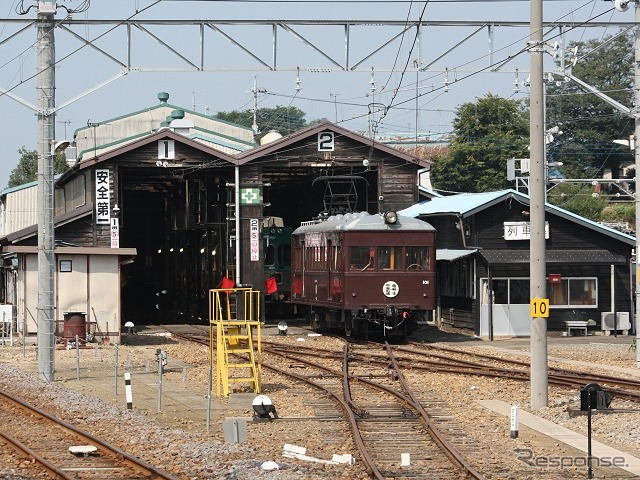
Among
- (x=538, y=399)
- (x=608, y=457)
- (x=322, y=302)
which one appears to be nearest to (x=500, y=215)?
(x=322, y=302)

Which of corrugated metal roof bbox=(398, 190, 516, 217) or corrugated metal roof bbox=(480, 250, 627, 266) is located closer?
corrugated metal roof bbox=(480, 250, 627, 266)

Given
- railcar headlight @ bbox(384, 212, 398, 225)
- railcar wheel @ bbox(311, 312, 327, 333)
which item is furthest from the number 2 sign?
railcar headlight @ bbox(384, 212, 398, 225)

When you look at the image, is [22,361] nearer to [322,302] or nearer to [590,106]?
[322,302]

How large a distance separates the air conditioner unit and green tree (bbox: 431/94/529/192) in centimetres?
3859

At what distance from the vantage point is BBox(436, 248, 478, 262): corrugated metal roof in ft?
105

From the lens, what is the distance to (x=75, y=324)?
2788cm

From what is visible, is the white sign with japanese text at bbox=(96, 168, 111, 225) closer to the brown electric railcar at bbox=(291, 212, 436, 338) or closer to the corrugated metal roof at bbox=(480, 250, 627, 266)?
the brown electric railcar at bbox=(291, 212, 436, 338)

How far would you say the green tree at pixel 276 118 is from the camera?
11914 centimetres

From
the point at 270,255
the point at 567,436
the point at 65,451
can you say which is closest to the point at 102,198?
the point at 270,255

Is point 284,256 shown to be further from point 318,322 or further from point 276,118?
point 276,118

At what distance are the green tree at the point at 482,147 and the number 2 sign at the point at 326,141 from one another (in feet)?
115

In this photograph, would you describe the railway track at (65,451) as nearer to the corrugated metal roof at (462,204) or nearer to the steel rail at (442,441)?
the steel rail at (442,441)

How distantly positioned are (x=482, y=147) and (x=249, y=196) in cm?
3693

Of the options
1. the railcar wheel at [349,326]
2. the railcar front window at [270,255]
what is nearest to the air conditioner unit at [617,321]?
the railcar wheel at [349,326]
